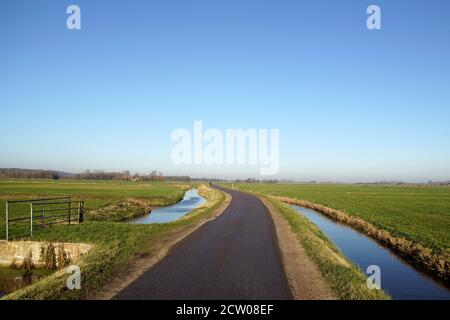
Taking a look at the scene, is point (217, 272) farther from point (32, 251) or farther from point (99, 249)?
point (32, 251)

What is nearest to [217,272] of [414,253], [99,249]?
[99,249]

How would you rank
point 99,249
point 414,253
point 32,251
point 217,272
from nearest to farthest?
point 217,272
point 99,249
point 32,251
point 414,253

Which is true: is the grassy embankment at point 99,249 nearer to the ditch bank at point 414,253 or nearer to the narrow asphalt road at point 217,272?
the narrow asphalt road at point 217,272

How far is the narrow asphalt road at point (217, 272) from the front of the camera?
27.0 ft

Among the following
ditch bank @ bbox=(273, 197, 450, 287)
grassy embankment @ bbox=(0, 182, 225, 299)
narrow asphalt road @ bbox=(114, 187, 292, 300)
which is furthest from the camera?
ditch bank @ bbox=(273, 197, 450, 287)

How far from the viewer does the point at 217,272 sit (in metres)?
10.1

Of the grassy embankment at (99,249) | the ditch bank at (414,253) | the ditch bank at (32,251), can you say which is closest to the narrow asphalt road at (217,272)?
the grassy embankment at (99,249)

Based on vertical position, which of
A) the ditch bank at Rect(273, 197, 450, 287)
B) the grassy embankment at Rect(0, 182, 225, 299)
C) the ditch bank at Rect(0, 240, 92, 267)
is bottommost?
the ditch bank at Rect(273, 197, 450, 287)

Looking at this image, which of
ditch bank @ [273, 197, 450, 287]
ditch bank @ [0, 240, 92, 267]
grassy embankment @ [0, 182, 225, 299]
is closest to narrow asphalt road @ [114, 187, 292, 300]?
grassy embankment @ [0, 182, 225, 299]

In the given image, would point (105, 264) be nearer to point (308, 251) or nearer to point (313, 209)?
point (308, 251)

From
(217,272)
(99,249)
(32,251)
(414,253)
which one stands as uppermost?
(217,272)

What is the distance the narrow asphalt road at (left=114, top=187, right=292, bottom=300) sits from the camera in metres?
8.22

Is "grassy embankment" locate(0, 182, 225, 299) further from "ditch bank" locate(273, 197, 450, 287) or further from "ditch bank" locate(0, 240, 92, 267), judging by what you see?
"ditch bank" locate(273, 197, 450, 287)
